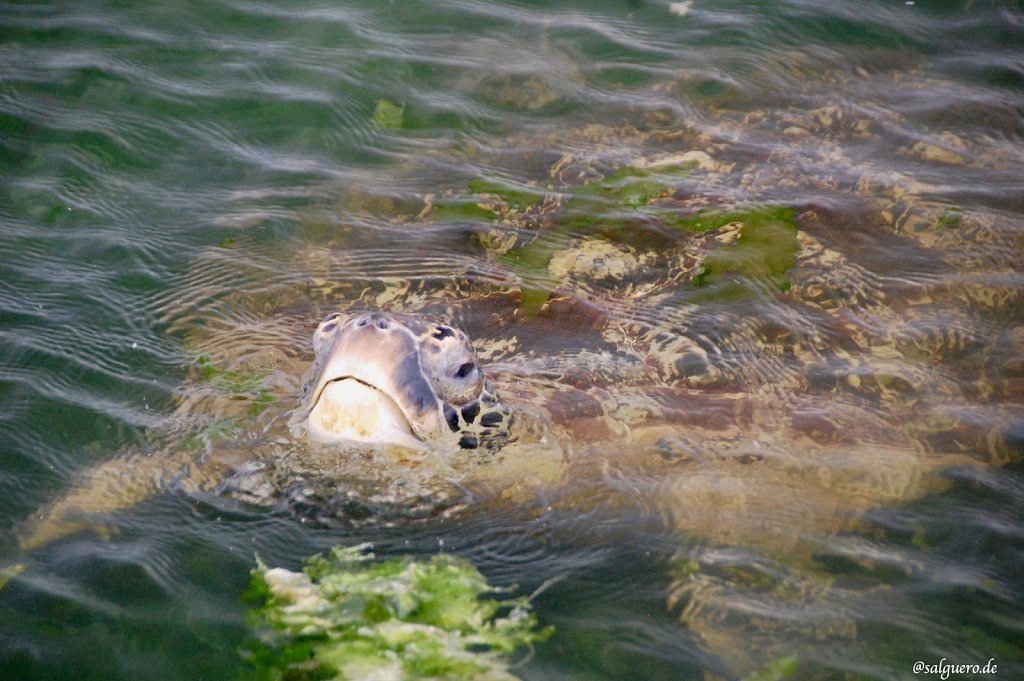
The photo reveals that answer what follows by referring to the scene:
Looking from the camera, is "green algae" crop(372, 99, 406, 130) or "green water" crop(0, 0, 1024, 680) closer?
"green water" crop(0, 0, 1024, 680)

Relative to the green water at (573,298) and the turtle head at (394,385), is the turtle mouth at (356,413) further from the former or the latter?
the green water at (573,298)

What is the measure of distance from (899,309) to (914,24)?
11.8 ft

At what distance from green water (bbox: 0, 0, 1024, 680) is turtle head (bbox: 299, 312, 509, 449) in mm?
280

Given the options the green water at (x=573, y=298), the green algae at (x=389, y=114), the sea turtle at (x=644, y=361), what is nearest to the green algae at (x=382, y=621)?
the green water at (x=573, y=298)

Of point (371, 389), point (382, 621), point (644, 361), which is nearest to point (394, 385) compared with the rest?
point (371, 389)

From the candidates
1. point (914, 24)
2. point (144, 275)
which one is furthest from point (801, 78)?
point (144, 275)

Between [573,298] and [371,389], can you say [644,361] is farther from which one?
[371,389]

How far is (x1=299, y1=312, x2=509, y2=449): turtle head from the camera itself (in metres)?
3.62

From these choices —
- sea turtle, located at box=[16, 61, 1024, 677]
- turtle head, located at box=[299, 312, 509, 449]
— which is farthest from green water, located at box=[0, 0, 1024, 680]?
turtle head, located at box=[299, 312, 509, 449]

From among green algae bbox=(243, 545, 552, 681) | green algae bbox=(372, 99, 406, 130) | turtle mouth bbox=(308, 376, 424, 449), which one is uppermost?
green algae bbox=(372, 99, 406, 130)

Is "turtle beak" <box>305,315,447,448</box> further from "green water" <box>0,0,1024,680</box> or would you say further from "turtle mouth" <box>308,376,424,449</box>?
"green water" <box>0,0,1024,680</box>

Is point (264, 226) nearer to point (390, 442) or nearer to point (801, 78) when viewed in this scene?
point (390, 442)

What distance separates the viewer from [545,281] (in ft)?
15.7

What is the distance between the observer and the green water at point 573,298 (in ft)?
11.1
